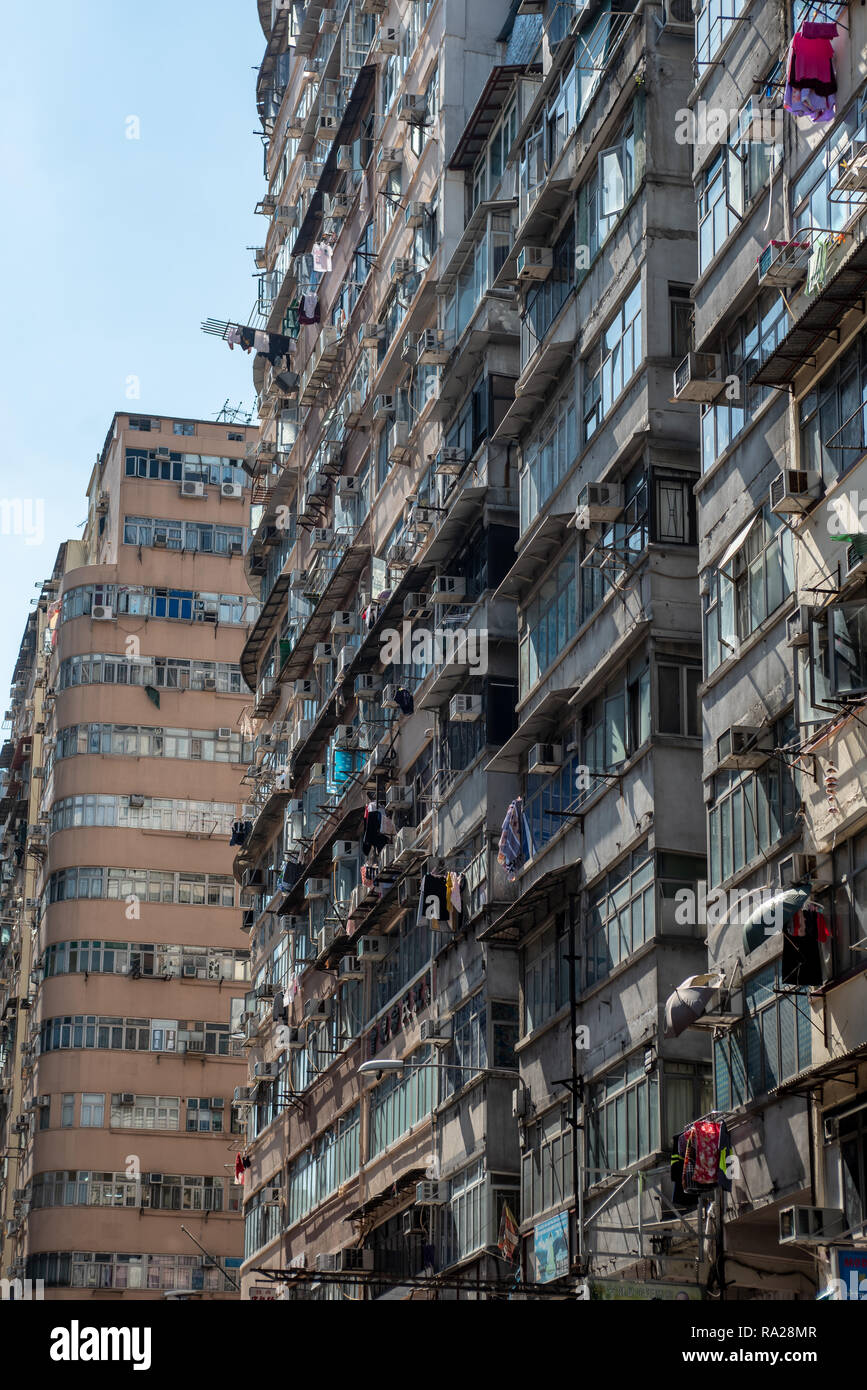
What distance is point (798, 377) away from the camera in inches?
971

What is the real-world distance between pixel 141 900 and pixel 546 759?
1391 inches

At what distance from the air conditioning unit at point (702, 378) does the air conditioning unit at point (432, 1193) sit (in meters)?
15.4

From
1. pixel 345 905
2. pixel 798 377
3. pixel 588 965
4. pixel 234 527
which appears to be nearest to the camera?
pixel 798 377

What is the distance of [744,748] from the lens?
→ 2488 cm

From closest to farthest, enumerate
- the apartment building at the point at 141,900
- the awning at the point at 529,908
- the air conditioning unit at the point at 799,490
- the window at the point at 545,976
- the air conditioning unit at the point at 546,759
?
the air conditioning unit at the point at 799,490
the awning at the point at 529,908
the window at the point at 545,976
the air conditioning unit at the point at 546,759
the apartment building at the point at 141,900

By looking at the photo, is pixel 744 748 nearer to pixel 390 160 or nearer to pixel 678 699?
pixel 678 699

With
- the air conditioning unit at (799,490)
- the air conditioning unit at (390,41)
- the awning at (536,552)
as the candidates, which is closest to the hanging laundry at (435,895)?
the awning at (536,552)

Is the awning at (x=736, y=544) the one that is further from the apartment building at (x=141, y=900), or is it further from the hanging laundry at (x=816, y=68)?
the apartment building at (x=141, y=900)

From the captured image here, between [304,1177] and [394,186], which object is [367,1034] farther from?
[394,186]

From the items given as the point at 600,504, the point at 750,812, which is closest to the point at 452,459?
the point at 600,504

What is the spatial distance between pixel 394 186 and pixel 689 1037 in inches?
982

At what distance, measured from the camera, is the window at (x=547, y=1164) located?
30.9m

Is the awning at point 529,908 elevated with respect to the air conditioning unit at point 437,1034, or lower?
elevated

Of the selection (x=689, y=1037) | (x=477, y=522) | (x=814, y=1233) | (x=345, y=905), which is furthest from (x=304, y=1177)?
(x=814, y=1233)
